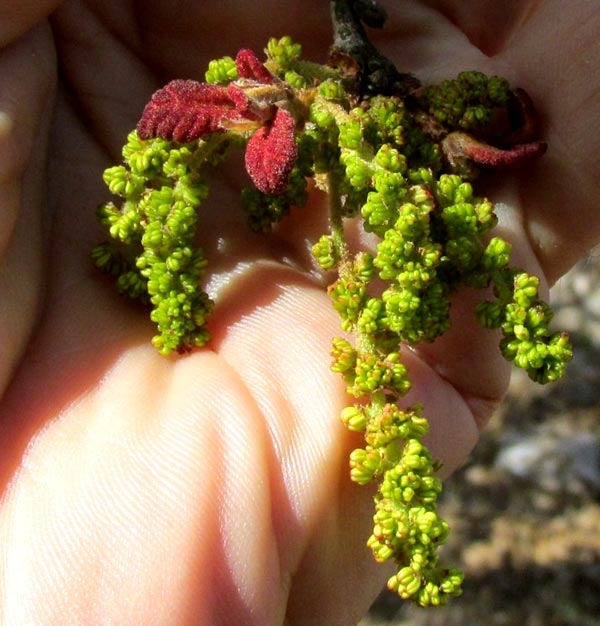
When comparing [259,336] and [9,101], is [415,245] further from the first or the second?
[9,101]

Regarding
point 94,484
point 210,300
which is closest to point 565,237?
point 210,300

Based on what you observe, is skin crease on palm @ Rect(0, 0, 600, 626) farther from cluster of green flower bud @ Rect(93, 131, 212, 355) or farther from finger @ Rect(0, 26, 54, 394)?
cluster of green flower bud @ Rect(93, 131, 212, 355)

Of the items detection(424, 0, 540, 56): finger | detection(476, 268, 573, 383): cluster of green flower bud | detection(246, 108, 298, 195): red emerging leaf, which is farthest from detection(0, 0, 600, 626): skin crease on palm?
detection(246, 108, 298, 195): red emerging leaf

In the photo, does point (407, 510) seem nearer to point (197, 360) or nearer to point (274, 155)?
point (197, 360)

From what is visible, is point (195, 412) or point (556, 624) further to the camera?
point (556, 624)

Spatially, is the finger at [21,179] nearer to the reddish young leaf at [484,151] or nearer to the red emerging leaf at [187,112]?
the red emerging leaf at [187,112]

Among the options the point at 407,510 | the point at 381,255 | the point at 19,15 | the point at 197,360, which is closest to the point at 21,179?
the point at 19,15

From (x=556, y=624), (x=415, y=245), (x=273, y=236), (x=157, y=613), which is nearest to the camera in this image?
(x=157, y=613)
